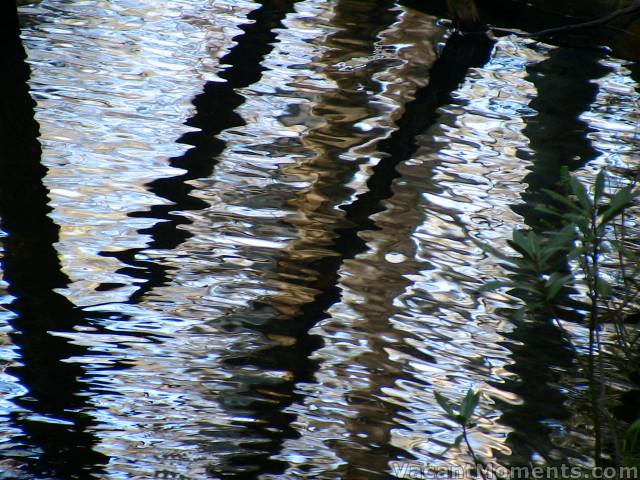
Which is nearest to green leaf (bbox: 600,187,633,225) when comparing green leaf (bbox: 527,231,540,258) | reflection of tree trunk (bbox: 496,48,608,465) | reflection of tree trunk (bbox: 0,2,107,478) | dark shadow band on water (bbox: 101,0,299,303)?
green leaf (bbox: 527,231,540,258)

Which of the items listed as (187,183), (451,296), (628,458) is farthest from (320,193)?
(628,458)

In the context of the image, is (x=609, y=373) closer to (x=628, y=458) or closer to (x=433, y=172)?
(x=628, y=458)

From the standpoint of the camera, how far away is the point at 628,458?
2.47 m

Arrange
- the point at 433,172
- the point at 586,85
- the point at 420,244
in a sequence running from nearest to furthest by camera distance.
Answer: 1. the point at 420,244
2. the point at 433,172
3. the point at 586,85

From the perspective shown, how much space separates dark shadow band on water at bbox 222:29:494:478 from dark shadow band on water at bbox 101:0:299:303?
26.5 inches

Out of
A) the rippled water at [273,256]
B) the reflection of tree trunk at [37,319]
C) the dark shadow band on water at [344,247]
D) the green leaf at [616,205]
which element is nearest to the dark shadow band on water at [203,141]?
the rippled water at [273,256]

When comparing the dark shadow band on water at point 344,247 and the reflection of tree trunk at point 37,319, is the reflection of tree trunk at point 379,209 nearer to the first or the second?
the dark shadow band on water at point 344,247

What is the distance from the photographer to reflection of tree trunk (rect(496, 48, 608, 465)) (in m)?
3.02

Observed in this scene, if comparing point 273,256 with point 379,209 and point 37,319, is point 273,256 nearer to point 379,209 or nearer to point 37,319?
point 379,209

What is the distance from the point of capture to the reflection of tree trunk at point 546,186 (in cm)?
302

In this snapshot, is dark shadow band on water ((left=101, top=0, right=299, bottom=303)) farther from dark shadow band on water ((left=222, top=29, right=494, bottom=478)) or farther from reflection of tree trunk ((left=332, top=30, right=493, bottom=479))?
reflection of tree trunk ((left=332, top=30, right=493, bottom=479))

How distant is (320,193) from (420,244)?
77cm

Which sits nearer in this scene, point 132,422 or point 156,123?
point 132,422

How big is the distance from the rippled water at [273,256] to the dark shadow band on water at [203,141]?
0.02 m
